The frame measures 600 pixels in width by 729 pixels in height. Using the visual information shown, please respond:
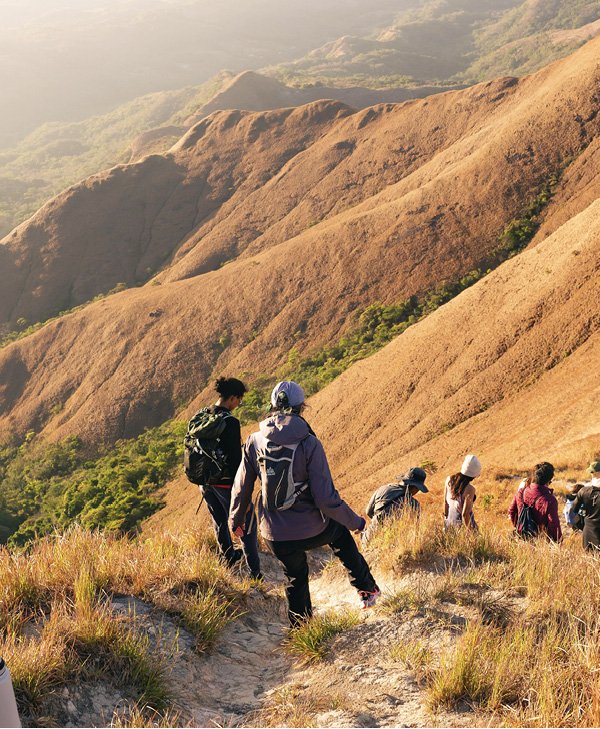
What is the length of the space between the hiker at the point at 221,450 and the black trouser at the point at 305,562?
80 cm

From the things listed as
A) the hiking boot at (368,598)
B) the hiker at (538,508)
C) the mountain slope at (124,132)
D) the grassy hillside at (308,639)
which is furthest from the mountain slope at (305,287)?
the mountain slope at (124,132)

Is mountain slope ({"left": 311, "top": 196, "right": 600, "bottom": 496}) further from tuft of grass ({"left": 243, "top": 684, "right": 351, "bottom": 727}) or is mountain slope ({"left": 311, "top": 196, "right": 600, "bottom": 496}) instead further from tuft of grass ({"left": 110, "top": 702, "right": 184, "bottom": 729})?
tuft of grass ({"left": 110, "top": 702, "right": 184, "bottom": 729})

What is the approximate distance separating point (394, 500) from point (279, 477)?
98.5 inches

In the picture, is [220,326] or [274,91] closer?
[220,326]

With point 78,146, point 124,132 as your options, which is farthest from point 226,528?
point 78,146

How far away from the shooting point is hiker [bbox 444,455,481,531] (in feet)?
20.2

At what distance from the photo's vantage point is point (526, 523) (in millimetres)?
6051

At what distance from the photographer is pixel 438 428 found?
1773 cm

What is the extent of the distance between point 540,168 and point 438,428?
22530mm

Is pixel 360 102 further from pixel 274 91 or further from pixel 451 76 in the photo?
pixel 451 76

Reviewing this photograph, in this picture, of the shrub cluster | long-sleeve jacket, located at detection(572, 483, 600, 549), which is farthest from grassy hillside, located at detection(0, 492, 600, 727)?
the shrub cluster

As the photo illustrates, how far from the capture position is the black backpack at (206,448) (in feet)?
16.8

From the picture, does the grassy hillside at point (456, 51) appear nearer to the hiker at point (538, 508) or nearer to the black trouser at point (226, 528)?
the hiker at point (538, 508)

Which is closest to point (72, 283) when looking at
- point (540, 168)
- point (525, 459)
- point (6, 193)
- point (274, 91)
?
point (540, 168)
